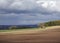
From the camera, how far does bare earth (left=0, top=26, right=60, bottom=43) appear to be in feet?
6.12

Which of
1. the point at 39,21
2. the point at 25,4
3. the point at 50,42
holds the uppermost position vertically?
the point at 25,4

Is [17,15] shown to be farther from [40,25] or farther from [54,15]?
[54,15]

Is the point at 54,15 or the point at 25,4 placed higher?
the point at 25,4

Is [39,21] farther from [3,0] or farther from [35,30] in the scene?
[3,0]

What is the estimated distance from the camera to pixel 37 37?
1.87m

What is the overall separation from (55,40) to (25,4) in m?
0.59

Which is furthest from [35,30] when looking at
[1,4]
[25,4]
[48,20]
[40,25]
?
[1,4]

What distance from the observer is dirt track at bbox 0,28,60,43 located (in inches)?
73.5

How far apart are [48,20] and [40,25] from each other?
0.12 m

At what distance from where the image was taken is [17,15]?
6.27 feet

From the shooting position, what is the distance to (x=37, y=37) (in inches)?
73.5

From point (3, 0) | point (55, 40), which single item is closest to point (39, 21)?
point (55, 40)

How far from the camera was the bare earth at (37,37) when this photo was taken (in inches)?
73.5

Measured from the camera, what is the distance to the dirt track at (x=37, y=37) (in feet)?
6.12
